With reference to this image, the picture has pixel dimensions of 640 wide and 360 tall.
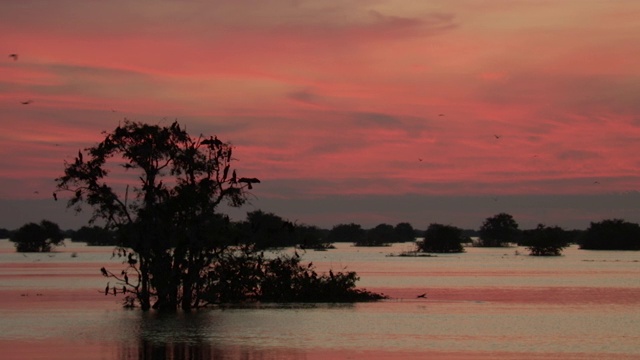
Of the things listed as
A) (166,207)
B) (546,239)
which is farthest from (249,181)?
(546,239)

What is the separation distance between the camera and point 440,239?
192625mm

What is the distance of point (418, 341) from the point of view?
125 ft

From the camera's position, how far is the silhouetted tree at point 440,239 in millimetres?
191250

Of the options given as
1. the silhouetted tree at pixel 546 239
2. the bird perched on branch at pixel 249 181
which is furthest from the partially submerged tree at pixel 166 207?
the silhouetted tree at pixel 546 239

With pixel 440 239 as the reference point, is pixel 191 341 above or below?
below

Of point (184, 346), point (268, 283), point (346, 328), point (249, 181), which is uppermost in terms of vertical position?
point (249, 181)

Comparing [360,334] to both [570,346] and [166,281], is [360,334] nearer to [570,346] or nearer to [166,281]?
[570,346]

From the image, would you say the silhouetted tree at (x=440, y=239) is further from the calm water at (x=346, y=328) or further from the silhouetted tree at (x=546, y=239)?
the calm water at (x=346, y=328)

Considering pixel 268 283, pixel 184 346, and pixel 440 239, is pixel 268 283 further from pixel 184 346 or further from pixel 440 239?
pixel 440 239

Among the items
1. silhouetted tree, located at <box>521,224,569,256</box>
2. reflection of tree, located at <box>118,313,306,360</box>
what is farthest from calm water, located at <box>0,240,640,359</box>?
silhouetted tree, located at <box>521,224,569,256</box>

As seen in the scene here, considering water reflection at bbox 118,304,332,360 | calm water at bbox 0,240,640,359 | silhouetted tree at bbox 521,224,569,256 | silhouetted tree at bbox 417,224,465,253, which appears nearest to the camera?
water reflection at bbox 118,304,332,360

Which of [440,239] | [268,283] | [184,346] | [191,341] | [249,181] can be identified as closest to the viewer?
[184,346]

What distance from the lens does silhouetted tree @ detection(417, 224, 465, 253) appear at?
7530 inches

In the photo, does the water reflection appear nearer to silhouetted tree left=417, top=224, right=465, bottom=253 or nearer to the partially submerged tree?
the partially submerged tree
